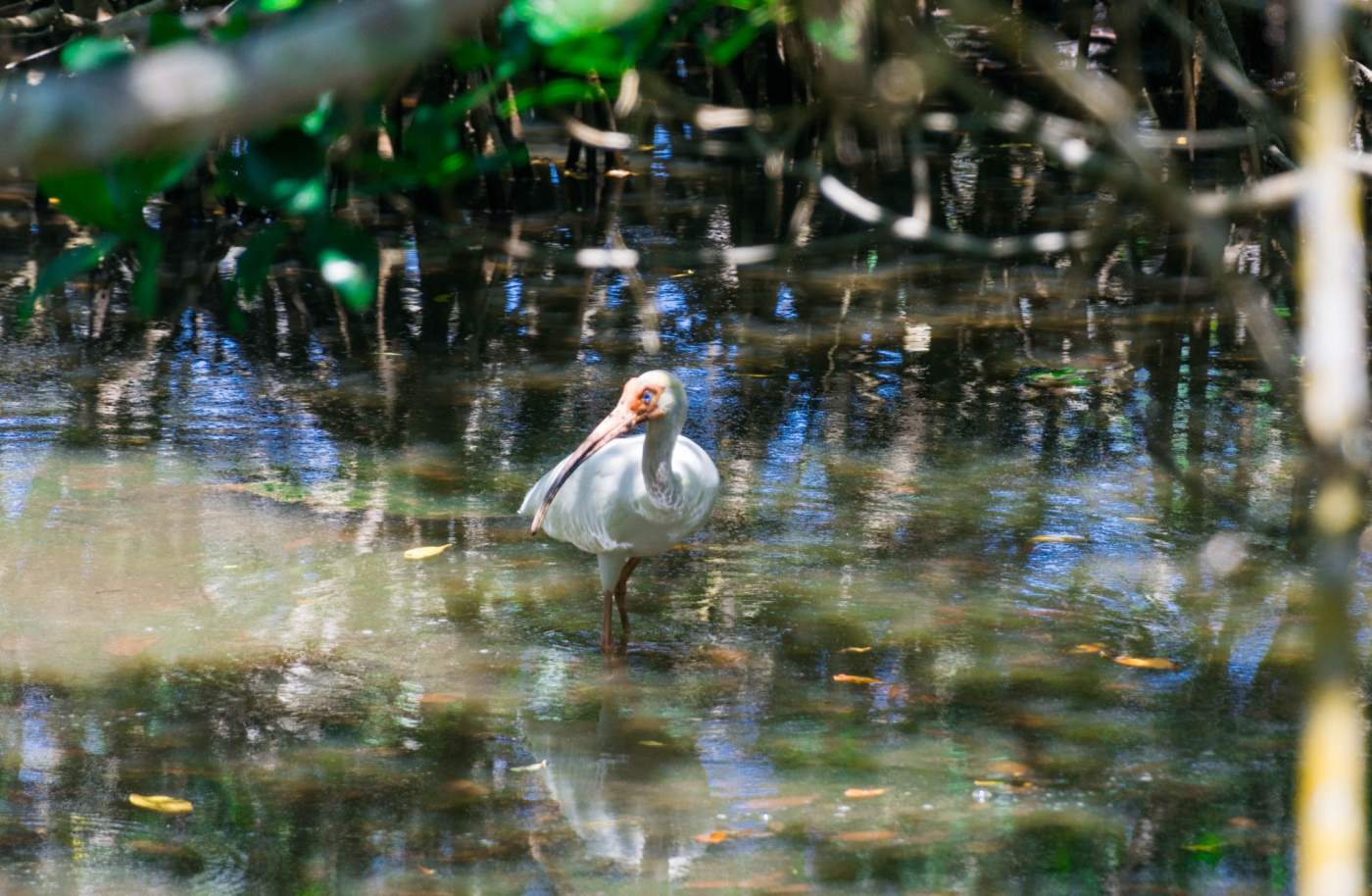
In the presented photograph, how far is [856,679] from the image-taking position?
5.53 metres

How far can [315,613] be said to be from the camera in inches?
237

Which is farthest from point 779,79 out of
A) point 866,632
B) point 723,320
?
point 866,632

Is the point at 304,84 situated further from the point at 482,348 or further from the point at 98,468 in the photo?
the point at 482,348

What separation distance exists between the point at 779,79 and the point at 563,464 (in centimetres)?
1168

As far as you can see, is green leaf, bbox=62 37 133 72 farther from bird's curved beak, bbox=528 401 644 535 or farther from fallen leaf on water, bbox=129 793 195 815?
bird's curved beak, bbox=528 401 644 535

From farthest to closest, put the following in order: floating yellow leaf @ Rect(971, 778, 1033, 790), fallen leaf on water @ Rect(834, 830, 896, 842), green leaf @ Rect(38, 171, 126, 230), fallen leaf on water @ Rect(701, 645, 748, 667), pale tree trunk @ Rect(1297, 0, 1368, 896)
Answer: fallen leaf on water @ Rect(701, 645, 748, 667)
floating yellow leaf @ Rect(971, 778, 1033, 790)
fallen leaf on water @ Rect(834, 830, 896, 842)
green leaf @ Rect(38, 171, 126, 230)
pale tree trunk @ Rect(1297, 0, 1368, 896)

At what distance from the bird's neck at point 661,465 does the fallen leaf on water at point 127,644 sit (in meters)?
1.61

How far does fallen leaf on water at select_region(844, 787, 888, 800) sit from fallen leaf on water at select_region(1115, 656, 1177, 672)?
115cm

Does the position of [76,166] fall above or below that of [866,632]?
above

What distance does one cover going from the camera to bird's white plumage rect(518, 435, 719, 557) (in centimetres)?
575

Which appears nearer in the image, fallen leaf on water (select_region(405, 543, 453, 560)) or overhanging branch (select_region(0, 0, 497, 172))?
overhanging branch (select_region(0, 0, 497, 172))

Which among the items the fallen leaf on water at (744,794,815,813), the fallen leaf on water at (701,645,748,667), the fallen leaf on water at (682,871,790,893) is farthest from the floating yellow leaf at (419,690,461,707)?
the fallen leaf on water at (682,871,790,893)

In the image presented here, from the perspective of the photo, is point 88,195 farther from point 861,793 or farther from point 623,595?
point 623,595

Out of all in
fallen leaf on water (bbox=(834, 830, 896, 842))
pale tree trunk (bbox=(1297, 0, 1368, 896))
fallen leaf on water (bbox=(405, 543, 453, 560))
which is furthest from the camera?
fallen leaf on water (bbox=(405, 543, 453, 560))
